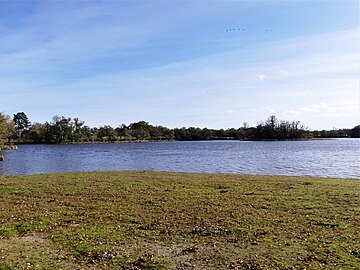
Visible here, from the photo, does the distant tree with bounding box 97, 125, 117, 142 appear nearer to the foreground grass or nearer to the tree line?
the tree line

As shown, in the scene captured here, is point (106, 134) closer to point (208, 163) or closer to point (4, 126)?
point (4, 126)

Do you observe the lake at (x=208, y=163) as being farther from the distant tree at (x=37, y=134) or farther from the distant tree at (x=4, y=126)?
the distant tree at (x=37, y=134)

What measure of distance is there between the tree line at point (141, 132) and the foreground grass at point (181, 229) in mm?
105022

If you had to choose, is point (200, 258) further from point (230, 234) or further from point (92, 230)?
point (92, 230)

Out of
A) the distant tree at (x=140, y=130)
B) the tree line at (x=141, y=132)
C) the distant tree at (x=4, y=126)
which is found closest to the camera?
the distant tree at (x=4, y=126)

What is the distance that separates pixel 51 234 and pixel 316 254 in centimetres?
682

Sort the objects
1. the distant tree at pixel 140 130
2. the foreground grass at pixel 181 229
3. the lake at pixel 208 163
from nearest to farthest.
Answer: the foreground grass at pixel 181 229 → the lake at pixel 208 163 → the distant tree at pixel 140 130

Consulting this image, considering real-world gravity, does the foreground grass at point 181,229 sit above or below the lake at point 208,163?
above

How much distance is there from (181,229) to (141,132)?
152m

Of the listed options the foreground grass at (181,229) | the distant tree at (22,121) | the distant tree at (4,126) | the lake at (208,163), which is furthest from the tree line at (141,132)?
the foreground grass at (181,229)

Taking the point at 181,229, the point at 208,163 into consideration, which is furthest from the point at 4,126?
the point at 181,229

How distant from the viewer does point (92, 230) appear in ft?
29.8

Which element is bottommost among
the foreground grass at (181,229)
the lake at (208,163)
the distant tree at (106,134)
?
the lake at (208,163)

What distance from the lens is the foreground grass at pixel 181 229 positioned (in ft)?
22.7
